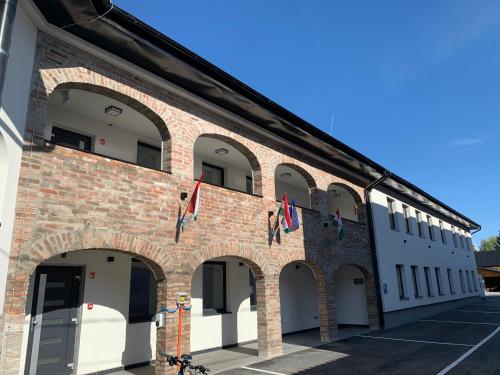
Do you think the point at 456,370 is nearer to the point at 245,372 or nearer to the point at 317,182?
the point at 245,372

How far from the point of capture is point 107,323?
27.0ft

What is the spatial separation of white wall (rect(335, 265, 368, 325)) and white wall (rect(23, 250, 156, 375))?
9.22 metres

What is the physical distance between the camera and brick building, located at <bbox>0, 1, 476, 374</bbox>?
18.8ft

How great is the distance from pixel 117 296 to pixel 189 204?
2.95 metres

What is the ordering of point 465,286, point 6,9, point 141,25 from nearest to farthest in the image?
point 6,9
point 141,25
point 465,286

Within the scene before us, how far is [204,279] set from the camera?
1085 cm

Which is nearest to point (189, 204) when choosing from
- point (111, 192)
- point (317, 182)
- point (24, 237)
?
point (111, 192)

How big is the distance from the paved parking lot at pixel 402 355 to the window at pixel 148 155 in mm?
5681

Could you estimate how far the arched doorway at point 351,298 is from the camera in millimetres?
14984

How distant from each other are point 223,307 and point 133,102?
6962 millimetres

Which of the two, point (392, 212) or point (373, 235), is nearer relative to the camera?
point (373, 235)

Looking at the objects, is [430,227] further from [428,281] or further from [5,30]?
[5,30]

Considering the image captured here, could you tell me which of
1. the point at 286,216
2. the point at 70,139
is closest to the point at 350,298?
the point at 286,216

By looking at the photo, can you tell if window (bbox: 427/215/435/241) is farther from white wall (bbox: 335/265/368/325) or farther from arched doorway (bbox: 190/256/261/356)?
arched doorway (bbox: 190/256/261/356)
